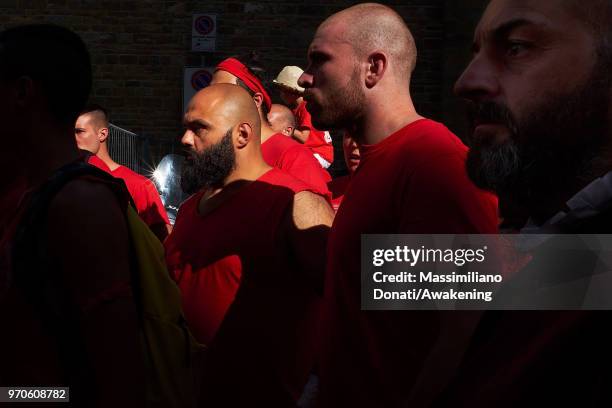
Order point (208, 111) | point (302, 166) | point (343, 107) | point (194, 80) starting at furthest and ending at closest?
1. point (194, 80)
2. point (302, 166)
3. point (208, 111)
4. point (343, 107)

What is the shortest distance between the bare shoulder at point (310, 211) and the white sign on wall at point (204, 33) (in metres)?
8.93

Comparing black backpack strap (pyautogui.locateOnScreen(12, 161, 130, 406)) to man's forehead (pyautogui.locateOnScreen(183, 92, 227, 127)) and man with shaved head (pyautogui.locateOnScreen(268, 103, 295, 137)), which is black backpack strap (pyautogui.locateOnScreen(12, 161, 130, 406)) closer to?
man's forehead (pyautogui.locateOnScreen(183, 92, 227, 127))

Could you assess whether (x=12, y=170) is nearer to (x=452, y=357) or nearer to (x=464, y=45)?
(x=452, y=357)

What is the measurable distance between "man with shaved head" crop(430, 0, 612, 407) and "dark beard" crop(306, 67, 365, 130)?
48.5 inches

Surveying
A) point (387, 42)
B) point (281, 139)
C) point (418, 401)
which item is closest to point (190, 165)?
point (281, 139)

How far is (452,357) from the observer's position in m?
2.12

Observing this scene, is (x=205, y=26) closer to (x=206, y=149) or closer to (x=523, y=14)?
(x=206, y=149)

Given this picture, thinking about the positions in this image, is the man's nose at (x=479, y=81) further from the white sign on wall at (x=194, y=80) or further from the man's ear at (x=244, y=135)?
the white sign on wall at (x=194, y=80)

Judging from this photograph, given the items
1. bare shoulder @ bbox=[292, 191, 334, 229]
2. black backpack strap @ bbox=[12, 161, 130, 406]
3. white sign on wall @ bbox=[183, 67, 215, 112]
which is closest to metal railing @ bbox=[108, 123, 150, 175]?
white sign on wall @ bbox=[183, 67, 215, 112]

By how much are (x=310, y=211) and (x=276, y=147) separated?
163cm

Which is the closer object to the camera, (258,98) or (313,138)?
(258,98)

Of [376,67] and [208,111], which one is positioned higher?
[376,67]

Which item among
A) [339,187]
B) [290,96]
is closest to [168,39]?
[290,96]

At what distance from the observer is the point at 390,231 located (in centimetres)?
245
